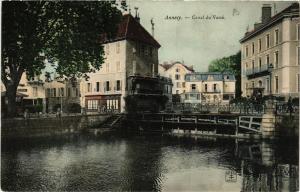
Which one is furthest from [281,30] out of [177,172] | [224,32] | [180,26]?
[177,172]

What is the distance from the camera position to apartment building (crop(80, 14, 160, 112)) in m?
21.2

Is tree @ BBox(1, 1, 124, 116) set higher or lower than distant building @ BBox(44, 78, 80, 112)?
higher

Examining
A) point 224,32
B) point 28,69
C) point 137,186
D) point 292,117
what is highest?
point 224,32

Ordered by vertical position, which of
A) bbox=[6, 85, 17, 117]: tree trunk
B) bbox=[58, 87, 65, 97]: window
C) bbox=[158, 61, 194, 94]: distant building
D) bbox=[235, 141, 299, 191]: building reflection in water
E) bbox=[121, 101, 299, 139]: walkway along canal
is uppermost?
bbox=[158, 61, 194, 94]: distant building

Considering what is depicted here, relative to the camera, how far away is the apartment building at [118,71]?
21172 mm

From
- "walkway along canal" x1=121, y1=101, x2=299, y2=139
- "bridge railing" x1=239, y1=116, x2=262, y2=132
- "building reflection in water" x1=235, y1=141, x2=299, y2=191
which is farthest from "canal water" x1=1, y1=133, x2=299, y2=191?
"bridge railing" x1=239, y1=116, x2=262, y2=132

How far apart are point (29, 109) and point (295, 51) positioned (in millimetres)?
13632

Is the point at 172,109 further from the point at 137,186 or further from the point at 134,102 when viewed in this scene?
the point at 137,186

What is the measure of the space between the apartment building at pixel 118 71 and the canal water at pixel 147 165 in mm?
2556

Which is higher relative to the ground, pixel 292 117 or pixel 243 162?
pixel 292 117

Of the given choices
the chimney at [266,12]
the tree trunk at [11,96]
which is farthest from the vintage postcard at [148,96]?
the chimney at [266,12]

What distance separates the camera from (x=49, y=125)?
22.4m

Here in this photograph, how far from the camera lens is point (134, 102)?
81.0 ft

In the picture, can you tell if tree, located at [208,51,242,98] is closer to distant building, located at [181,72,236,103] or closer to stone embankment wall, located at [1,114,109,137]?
distant building, located at [181,72,236,103]
